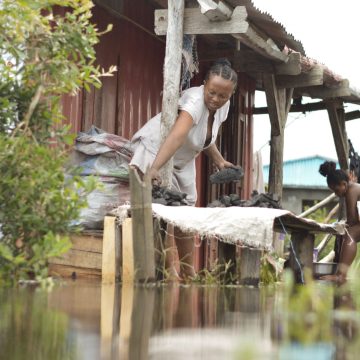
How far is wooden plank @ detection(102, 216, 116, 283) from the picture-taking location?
20.9 feet

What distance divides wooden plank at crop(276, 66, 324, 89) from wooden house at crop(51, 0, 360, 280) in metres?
Answer: 0.01

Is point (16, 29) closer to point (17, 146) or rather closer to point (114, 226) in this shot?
point (17, 146)

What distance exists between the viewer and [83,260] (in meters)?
6.77

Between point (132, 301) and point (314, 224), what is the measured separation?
314 centimetres

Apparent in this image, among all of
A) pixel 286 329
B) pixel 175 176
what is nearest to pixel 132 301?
pixel 286 329

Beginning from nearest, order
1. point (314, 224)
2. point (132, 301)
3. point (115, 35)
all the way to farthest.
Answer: point (132, 301)
point (314, 224)
point (115, 35)

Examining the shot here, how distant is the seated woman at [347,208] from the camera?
10875 mm

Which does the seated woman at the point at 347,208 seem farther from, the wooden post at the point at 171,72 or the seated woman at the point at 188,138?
the wooden post at the point at 171,72

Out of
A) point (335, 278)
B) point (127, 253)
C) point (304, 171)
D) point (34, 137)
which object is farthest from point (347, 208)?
point (304, 171)

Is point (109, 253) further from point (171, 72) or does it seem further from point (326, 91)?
point (326, 91)

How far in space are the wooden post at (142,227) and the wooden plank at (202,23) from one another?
248cm

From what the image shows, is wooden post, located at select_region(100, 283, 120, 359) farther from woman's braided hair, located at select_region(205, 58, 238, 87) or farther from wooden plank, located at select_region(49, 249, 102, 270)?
woman's braided hair, located at select_region(205, 58, 238, 87)

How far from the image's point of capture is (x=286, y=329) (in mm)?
3297

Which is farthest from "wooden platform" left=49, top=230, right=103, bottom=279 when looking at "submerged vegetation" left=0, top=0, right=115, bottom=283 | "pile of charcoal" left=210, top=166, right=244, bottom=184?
"submerged vegetation" left=0, top=0, right=115, bottom=283
